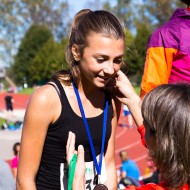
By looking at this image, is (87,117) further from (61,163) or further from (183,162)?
(183,162)

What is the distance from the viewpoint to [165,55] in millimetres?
2461

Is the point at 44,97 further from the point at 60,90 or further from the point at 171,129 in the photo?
the point at 171,129

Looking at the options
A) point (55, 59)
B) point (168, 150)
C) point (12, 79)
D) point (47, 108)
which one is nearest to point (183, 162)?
point (168, 150)

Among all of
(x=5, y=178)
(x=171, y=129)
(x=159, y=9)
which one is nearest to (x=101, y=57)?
(x=171, y=129)

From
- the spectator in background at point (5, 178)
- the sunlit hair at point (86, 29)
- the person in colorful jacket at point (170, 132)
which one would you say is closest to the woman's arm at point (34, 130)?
the sunlit hair at point (86, 29)

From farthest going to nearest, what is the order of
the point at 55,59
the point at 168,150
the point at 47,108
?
the point at 55,59
the point at 47,108
the point at 168,150

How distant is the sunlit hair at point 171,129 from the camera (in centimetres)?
160

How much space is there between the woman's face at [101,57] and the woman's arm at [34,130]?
0.69ft

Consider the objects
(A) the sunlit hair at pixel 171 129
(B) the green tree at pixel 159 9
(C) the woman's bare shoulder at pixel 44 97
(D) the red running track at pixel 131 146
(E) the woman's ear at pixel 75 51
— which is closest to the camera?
(A) the sunlit hair at pixel 171 129

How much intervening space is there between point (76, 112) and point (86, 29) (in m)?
0.41

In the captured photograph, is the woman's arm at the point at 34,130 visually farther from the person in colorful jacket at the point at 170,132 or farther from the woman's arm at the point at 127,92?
the person in colorful jacket at the point at 170,132

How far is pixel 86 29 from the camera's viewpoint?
2338mm

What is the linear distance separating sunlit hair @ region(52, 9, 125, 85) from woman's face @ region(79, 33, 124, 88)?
0.03 metres

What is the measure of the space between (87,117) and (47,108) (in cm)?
26
